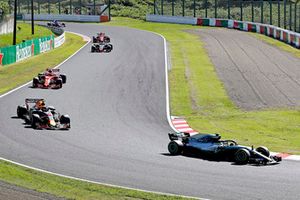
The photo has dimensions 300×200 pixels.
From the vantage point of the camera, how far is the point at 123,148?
25.6 m

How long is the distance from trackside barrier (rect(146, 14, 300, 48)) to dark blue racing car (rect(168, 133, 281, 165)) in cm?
4813

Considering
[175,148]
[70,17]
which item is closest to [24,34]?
[70,17]

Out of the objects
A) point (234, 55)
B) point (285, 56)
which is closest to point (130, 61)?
point (234, 55)

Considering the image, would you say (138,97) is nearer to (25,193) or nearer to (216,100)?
(216,100)

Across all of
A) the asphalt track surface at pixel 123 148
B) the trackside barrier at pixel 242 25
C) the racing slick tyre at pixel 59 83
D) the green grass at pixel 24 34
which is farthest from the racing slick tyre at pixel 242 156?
the green grass at pixel 24 34

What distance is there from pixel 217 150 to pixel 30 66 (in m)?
36.7

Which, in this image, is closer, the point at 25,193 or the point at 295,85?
the point at 25,193

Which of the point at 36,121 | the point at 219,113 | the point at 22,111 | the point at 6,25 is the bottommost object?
the point at 219,113

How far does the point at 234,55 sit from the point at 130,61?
10.2 meters

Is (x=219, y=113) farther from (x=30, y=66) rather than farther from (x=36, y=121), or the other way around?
(x=30, y=66)

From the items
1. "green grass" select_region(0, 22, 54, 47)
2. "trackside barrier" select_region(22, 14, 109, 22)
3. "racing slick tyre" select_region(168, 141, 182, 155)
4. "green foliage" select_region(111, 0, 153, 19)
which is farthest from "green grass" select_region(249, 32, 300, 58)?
"racing slick tyre" select_region(168, 141, 182, 155)

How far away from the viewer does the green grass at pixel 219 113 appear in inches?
1171

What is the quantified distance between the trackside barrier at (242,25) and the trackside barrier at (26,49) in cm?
2376

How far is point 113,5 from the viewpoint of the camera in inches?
5069
